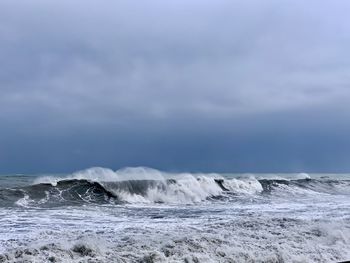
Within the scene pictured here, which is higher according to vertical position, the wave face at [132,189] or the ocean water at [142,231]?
the wave face at [132,189]

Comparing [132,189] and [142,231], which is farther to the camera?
[132,189]

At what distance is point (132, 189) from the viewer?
69.1ft

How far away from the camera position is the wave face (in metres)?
17.7

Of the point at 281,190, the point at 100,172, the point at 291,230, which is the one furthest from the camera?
the point at 281,190

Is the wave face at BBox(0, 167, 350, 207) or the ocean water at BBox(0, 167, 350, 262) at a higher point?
the wave face at BBox(0, 167, 350, 207)

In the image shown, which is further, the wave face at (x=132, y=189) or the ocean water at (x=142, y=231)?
the wave face at (x=132, y=189)

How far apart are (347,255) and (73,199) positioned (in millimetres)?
11009

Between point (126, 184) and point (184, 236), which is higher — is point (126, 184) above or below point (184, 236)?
above

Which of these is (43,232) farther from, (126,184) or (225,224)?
(126,184)

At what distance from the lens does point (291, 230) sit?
11102mm

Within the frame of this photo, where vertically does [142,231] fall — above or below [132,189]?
below

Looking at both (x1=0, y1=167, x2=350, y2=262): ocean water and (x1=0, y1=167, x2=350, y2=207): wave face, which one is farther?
(x1=0, y1=167, x2=350, y2=207): wave face

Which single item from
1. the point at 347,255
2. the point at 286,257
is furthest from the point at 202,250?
the point at 347,255

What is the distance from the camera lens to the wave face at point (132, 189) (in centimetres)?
1767
